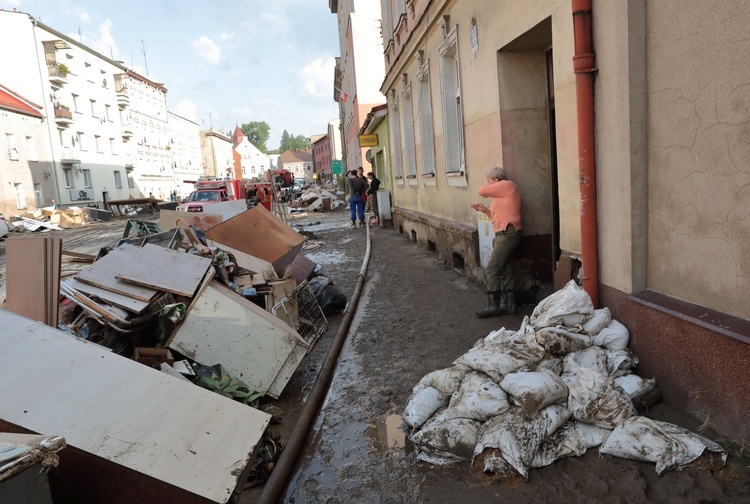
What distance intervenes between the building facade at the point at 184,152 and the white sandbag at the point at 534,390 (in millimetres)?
54346

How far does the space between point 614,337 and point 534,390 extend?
3.15 feet

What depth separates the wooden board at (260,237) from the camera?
23.1 feet

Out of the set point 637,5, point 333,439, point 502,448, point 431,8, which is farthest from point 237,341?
point 431,8

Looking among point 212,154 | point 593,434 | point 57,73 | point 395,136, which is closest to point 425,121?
point 395,136

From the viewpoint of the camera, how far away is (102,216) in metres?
32.2

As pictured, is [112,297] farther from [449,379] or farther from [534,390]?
[534,390]

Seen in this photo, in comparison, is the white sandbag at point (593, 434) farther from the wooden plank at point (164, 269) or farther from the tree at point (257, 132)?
the tree at point (257, 132)

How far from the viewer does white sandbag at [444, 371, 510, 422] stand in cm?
323

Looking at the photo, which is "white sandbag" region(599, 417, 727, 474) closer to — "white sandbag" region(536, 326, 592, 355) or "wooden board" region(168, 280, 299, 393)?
"white sandbag" region(536, 326, 592, 355)

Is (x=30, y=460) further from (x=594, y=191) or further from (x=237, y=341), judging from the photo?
(x=594, y=191)

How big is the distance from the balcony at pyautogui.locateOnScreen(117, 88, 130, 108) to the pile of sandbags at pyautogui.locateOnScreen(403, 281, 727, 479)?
47.0m

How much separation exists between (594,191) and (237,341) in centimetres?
309

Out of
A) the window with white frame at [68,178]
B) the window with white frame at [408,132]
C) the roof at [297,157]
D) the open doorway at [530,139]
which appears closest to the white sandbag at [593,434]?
the open doorway at [530,139]

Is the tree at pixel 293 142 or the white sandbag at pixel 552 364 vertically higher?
the tree at pixel 293 142
